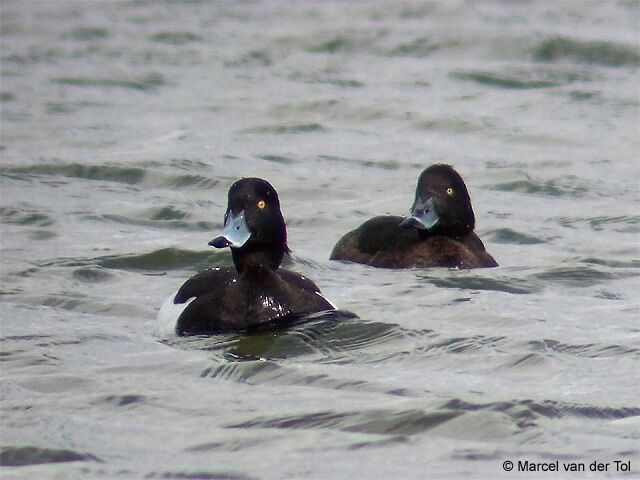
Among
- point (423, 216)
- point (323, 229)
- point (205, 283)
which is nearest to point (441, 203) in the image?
point (423, 216)

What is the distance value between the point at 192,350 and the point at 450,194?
2763 millimetres

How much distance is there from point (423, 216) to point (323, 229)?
2090 mm

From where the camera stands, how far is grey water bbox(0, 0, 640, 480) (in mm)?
6461

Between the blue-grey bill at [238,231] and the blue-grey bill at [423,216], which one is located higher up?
the blue-grey bill at [238,231]

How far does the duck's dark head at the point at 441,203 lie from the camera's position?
395 inches

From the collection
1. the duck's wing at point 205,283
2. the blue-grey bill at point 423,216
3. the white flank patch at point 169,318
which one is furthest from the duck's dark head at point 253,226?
the blue-grey bill at point 423,216

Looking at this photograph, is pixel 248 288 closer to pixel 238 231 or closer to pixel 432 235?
pixel 238 231

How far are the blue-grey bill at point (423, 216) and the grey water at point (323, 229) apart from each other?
13.9 inches

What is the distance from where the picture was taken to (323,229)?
1202 centimetres

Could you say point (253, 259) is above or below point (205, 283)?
above

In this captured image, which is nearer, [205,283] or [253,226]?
[253,226]

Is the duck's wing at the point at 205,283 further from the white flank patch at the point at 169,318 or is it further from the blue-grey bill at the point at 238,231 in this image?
the blue-grey bill at the point at 238,231

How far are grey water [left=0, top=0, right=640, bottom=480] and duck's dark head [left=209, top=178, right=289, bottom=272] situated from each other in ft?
1.58

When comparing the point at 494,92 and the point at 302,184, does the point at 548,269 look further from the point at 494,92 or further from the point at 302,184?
the point at 494,92
